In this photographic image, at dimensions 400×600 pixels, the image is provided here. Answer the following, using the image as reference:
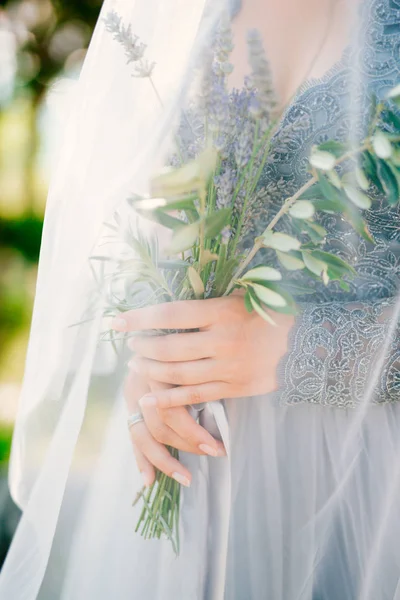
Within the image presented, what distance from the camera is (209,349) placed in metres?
0.68

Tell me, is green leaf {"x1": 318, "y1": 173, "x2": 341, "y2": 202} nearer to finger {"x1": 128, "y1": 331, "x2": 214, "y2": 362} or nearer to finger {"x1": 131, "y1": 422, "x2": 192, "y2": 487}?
finger {"x1": 128, "y1": 331, "x2": 214, "y2": 362}

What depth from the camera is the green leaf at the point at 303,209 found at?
20.7 inches

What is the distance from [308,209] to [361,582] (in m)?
0.51

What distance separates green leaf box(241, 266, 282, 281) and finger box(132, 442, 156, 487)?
0.30m

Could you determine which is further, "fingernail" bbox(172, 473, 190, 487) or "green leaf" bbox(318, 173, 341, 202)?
"fingernail" bbox(172, 473, 190, 487)

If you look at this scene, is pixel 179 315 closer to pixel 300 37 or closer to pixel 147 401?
pixel 147 401

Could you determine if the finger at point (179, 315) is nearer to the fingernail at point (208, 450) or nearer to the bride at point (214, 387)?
the bride at point (214, 387)

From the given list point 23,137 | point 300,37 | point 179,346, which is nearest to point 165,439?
point 179,346

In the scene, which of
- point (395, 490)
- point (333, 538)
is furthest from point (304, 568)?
point (395, 490)

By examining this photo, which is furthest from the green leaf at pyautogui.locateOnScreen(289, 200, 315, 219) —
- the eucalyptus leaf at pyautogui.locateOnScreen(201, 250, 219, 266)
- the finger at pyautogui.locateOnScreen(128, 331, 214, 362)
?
the finger at pyautogui.locateOnScreen(128, 331, 214, 362)

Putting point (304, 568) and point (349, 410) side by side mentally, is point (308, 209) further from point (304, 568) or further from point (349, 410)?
point (304, 568)

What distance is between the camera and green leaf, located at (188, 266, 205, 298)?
0.60 metres

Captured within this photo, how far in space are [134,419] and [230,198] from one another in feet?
1.13

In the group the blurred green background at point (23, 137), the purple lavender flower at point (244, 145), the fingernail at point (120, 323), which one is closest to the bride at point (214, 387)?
the fingernail at point (120, 323)
